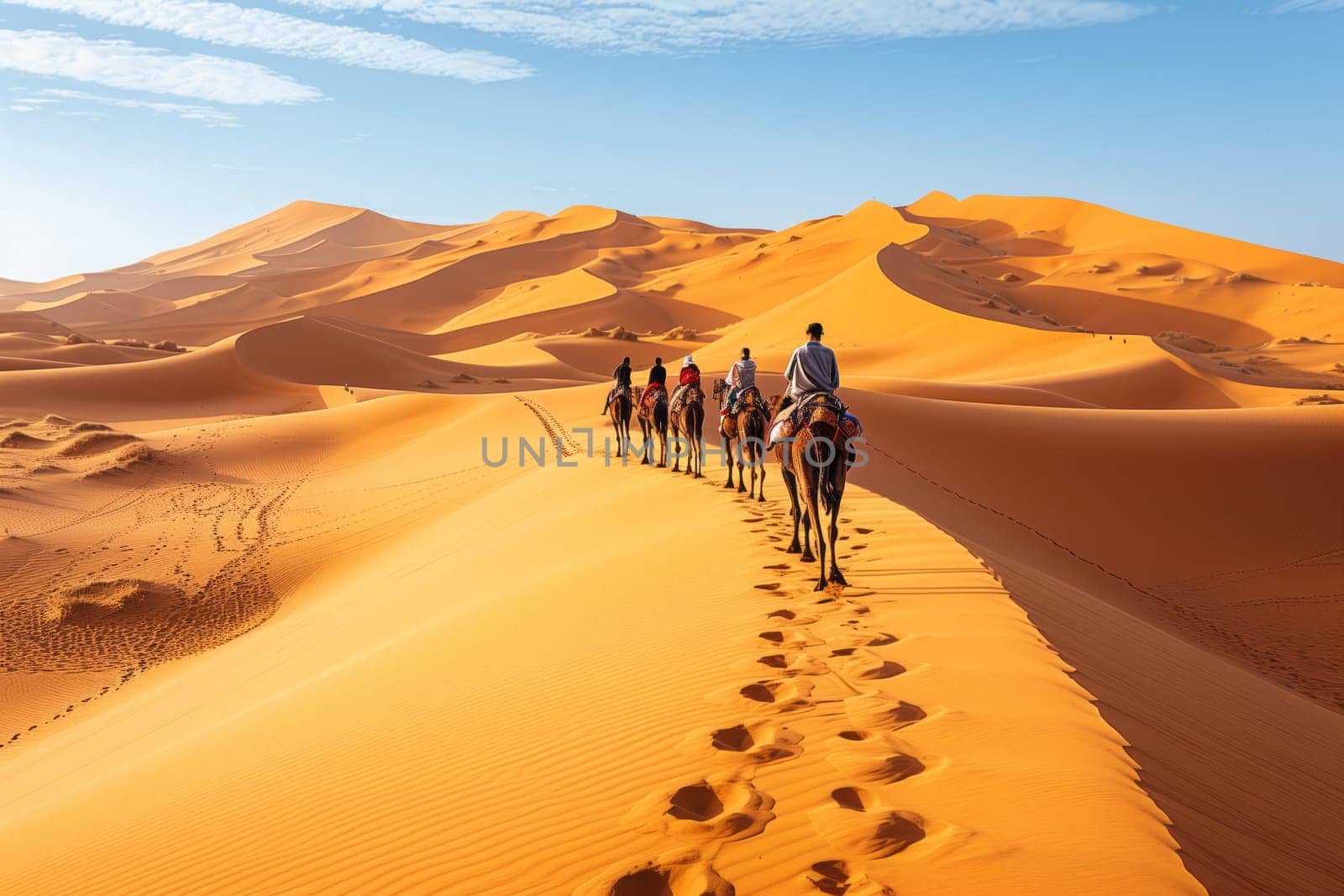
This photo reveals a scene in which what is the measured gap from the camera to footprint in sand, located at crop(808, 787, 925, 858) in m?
3.78

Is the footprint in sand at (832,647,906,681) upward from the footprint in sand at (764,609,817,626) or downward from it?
upward

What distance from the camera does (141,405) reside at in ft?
128

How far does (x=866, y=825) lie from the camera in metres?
3.92

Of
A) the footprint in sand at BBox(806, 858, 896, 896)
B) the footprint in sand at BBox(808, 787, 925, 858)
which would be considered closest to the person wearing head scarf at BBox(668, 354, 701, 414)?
the footprint in sand at BBox(808, 787, 925, 858)

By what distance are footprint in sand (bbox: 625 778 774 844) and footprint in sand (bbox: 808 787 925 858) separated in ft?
0.86

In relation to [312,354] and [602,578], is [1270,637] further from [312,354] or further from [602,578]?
[312,354]

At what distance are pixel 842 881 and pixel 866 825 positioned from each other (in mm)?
367

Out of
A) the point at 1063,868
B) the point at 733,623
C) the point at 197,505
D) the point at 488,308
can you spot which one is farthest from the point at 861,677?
the point at 488,308

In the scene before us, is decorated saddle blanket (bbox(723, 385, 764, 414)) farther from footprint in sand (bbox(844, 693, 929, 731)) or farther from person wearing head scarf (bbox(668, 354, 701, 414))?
footprint in sand (bbox(844, 693, 929, 731))

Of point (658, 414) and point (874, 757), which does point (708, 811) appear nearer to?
point (874, 757)

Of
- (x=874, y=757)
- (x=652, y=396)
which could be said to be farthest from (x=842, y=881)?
(x=652, y=396)

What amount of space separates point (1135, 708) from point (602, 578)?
5399 mm

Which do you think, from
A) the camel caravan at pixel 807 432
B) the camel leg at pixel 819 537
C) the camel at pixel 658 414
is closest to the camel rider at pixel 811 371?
the camel caravan at pixel 807 432

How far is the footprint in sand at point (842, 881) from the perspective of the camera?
3.47 m
